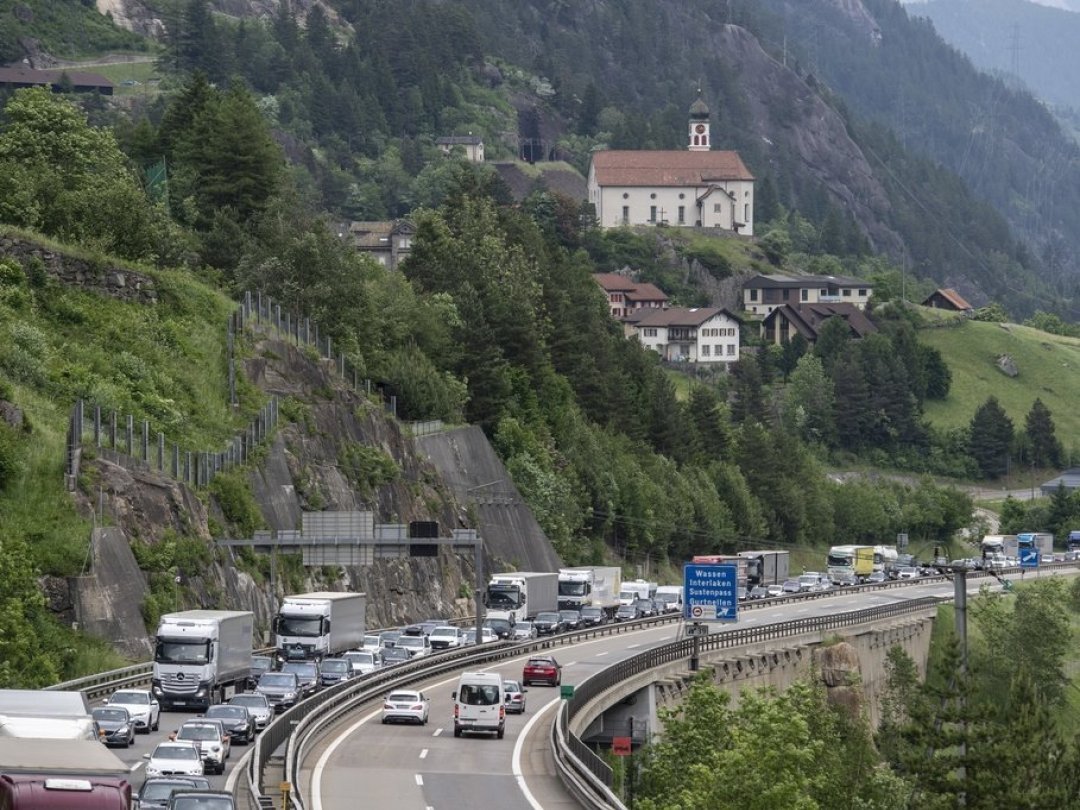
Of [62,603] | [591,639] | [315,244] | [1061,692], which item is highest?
[315,244]

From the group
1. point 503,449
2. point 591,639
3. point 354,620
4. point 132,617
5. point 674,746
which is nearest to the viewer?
point 674,746

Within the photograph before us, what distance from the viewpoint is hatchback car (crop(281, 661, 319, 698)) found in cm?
6941

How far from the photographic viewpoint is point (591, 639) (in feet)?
325

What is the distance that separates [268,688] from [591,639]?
3452 centimetres

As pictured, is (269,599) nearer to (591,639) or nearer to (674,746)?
(591,639)

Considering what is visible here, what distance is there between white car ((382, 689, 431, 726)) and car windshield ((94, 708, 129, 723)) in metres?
11.4

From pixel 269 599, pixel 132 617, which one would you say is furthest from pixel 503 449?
pixel 132 617

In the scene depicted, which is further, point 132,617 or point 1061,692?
point 1061,692

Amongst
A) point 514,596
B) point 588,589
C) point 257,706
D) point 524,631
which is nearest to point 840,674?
point 514,596

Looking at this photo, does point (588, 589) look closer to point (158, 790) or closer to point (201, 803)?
point (158, 790)

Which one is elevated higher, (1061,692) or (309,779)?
(309,779)

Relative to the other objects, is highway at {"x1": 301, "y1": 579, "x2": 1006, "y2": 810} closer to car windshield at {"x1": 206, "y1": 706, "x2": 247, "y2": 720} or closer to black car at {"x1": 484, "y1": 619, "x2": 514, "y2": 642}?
car windshield at {"x1": 206, "y1": 706, "x2": 247, "y2": 720}

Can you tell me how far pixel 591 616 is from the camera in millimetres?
108812

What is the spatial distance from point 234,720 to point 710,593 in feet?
110
